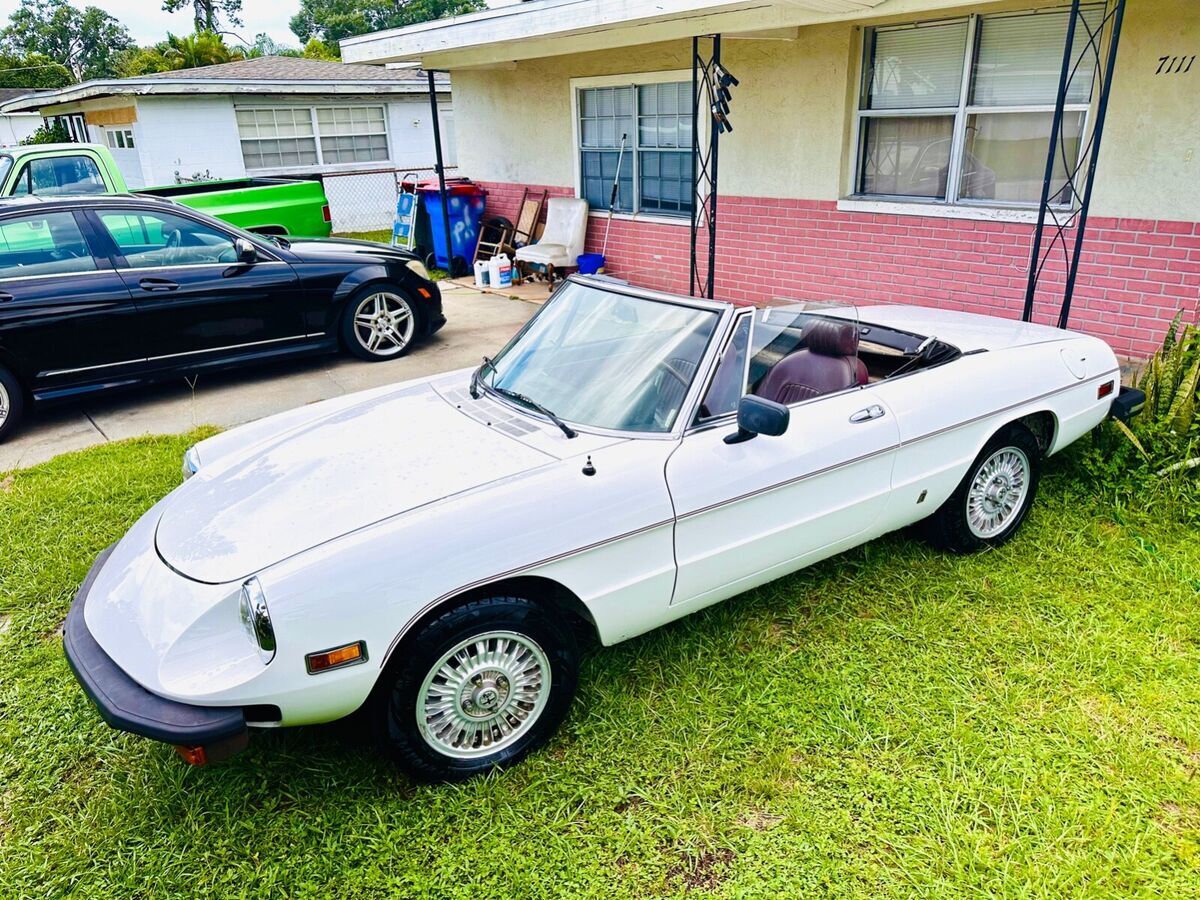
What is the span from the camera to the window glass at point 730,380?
3121 millimetres

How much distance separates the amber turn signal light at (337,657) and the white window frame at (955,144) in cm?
644

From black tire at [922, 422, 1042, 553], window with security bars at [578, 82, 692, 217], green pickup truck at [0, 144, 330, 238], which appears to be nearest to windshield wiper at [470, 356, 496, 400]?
black tire at [922, 422, 1042, 553]

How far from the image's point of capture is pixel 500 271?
11.1m

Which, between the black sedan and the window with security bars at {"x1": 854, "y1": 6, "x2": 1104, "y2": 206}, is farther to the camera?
the window with security bars at {"x1": 854, "y1": 6, "x2": 1104, "y2": 206}

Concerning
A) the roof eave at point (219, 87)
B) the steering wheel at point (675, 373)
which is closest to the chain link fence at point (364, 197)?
the roof eave at point (219, 87)

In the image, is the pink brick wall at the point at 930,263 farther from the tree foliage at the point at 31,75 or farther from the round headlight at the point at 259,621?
the tree foliage at the point at 31,75

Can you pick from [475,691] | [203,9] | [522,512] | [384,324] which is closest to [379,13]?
[203,9]

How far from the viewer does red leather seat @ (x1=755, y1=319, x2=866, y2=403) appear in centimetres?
355

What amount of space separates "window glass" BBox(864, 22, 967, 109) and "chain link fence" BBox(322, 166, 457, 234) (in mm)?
12009

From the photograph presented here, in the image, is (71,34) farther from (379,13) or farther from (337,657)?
(337,657)

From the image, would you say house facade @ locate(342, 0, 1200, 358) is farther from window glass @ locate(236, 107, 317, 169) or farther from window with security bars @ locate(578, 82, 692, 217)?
window glass @ locate(236, 107, 317, 169)

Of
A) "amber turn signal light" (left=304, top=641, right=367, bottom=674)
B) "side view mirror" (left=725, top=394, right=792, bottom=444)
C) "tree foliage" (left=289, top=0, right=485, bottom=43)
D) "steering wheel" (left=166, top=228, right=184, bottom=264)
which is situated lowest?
"amber turn signal light" (left=304, top=641, right=367, bottom=674)

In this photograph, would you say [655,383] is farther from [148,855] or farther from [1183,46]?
[1183,46]

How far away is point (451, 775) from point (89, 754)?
138 cm
